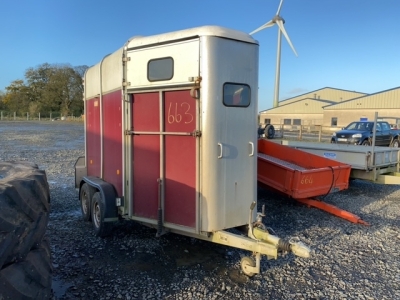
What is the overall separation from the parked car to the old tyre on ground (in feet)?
60.8

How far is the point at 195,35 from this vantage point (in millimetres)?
4137

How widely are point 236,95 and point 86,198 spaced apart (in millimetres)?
3543

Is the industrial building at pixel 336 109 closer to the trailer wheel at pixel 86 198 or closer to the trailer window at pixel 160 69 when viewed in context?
the trailer wheel at pixel 86 198

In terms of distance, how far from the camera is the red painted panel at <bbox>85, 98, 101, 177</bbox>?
632cm

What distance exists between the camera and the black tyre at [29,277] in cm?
267

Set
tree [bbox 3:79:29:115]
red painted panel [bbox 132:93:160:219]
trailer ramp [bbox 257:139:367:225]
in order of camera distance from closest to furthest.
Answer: red painted panel [bbox 132:93:160:219] < trailer ramp [bbox 257:139:367:225] < tree [bbox 3:79:29:115]

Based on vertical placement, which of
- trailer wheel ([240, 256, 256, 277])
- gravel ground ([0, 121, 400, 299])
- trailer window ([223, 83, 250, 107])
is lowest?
gravel ground ([0, 121, 400, 299])

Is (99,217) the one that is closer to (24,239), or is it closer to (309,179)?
(24,239)

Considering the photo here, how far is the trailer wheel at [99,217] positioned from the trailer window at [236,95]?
251 cm

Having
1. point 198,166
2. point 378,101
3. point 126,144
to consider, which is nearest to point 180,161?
point 198,166

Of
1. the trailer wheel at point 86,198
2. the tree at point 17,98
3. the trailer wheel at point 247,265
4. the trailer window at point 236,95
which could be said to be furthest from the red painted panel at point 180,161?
the tree at point 17,98

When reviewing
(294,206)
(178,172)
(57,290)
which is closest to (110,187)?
(178,172)

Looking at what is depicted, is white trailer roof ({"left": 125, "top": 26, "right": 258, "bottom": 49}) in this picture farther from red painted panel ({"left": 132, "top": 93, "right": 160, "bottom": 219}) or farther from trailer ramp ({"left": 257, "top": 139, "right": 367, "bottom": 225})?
trailer ramp ({"left": 257, "top": 139, "right": 367, "bottom": 225})

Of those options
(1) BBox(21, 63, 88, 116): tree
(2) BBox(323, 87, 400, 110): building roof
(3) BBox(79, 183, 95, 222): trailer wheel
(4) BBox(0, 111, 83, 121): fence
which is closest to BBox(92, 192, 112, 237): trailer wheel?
(3) BBox(79, 183, 95, 222): trailer wheel
